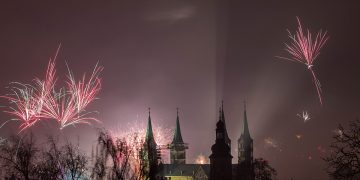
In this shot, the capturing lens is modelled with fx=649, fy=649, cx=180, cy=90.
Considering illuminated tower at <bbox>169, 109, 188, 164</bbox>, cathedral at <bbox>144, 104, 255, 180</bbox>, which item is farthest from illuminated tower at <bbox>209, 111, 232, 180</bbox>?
illuminated tower at <bbox>169, 109, 188, 164</bbox>

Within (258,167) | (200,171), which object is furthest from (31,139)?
(200,171)

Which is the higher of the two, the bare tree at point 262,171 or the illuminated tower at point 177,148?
the illuminated tower at point 177,148

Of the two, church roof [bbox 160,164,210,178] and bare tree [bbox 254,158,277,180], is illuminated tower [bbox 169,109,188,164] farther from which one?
bare tree [bbox 254,158,277,180]

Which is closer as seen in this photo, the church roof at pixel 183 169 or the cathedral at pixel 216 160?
the cathedral at pixel 216 160

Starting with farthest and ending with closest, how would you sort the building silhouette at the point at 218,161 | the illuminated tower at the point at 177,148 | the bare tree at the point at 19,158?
the illuminated tower at the point at 177,148 → the building silhouette at the point at 218,161 → the bare tree at the point at 19,158

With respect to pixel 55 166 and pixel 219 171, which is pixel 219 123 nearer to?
pixel 219 171

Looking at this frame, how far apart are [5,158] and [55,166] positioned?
789 cm

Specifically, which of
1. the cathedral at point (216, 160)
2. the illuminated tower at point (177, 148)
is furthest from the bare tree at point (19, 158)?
the illuminated tower at point (177, 148)

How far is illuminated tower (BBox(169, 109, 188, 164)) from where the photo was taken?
163 m

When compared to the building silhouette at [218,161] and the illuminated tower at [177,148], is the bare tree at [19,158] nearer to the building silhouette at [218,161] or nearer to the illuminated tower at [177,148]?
the building silhouette at [218,161]

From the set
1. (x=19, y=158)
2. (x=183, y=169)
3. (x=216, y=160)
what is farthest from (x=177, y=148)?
(x=19, y=158)

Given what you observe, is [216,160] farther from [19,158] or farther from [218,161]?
[19,158]

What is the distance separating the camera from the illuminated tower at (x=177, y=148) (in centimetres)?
16288

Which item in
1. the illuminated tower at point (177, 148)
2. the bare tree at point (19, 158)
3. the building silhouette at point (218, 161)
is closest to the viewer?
the bare tree at point (19, 158)
